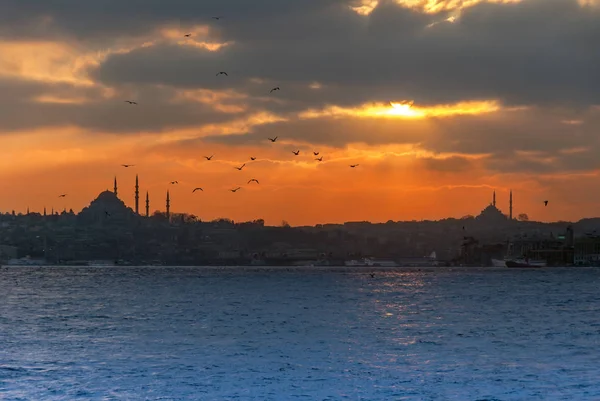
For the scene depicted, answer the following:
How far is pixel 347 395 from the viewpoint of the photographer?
1177 inches

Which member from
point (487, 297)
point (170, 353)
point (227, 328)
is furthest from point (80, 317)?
point (487, 297)

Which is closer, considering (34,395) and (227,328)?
(34,395)

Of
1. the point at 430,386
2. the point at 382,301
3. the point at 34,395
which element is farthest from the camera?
the point at 382,301

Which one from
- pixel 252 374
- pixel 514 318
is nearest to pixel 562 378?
pixel 252 374

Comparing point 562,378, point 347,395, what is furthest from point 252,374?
point 562,378

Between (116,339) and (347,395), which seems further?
(116,339)

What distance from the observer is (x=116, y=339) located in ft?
155

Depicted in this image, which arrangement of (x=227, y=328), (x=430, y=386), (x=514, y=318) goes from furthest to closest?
1. (x=514, y=318)
2. (x=227, y=328)
3. (x=430, y=386)

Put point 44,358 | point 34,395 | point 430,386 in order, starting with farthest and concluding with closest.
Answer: point 44,358 → point 430,386 → point 34,395

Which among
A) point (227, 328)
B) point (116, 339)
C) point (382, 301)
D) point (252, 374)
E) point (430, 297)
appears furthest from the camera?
point (430, 297)

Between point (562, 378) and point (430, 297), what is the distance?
190 feet

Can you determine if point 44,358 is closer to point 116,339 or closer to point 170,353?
point 170,353

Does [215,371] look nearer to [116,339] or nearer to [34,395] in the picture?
[34,395]

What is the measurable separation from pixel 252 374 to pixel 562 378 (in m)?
11.3
